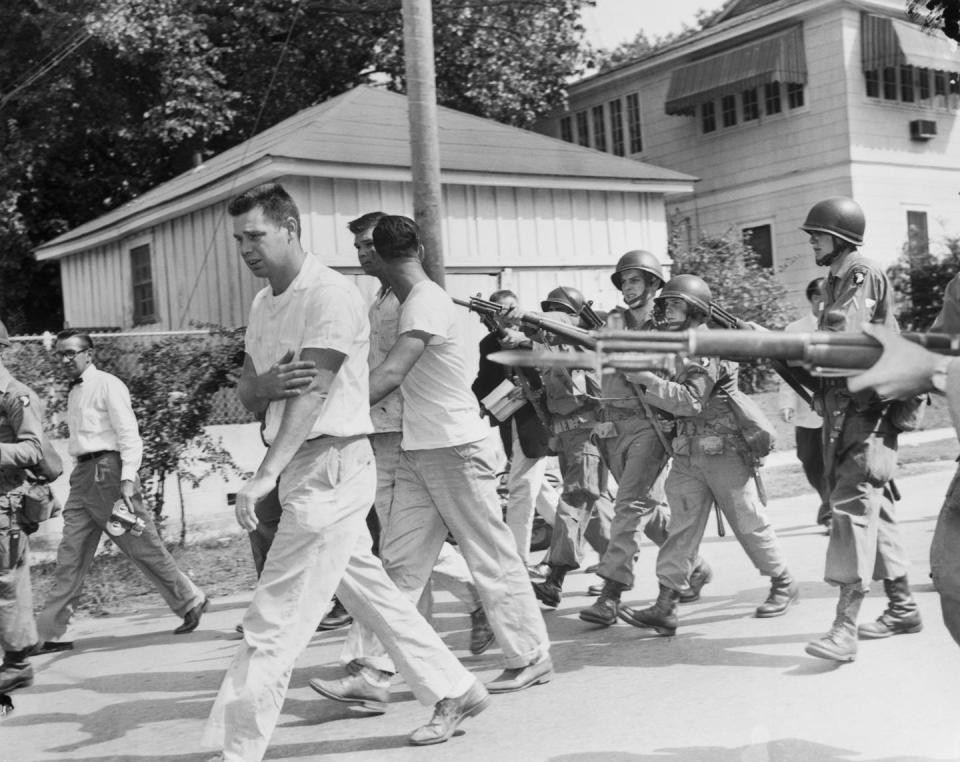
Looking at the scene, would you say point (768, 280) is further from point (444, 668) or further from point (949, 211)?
point (444, 668)

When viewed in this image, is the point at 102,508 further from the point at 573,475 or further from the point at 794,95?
the point at 794,95

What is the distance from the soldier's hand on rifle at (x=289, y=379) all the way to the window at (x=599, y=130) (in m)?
23.3

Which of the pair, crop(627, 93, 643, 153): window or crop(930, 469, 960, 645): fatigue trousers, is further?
crop(627, 93, 643, 153): window

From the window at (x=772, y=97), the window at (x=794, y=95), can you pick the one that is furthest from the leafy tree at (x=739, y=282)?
the window at (x=772, y=97)

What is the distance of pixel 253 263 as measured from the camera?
4594 mm

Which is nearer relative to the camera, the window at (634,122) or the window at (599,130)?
the window at (634,122)

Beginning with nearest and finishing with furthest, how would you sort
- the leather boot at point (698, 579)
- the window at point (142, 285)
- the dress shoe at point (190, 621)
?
the leather boot at point (698, 579), the dress shoe at point (190, 621), the window at point (142, 285)

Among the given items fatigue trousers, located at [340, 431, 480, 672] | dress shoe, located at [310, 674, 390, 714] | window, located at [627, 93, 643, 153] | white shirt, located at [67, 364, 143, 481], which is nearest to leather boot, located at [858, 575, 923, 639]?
fatigue trousers, located at [340, 431, 480, 672]

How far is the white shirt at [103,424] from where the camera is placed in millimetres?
7445

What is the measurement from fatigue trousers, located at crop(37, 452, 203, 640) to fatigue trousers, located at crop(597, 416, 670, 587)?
9.17 feet

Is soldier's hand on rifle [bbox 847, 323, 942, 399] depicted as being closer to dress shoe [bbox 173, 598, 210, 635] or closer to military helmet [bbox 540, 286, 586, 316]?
military helmet [bbox 540, 286, 586, 316]

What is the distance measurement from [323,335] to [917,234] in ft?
67.6

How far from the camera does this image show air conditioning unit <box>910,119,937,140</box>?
2242 cm

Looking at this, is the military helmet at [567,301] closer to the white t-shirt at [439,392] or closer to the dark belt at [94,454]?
the white t-shirt at [439,392]
